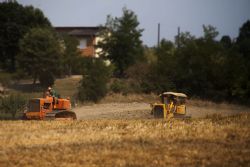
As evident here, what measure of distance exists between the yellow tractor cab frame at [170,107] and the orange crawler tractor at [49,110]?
256 inches

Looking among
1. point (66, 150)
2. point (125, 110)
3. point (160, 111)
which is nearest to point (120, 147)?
point (66, 150)

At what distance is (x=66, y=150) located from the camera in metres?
12.6

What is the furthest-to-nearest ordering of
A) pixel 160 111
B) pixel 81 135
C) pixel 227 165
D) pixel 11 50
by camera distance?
pixel 11 50
pixel 160 111
pixel 81 135
pixel 227 165

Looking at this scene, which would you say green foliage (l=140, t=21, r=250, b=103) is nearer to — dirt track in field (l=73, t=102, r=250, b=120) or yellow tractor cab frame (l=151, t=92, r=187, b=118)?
Result: dirt track in field (l=73, t=102, r=250, b=120)

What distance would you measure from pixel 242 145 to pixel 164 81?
41.5 m

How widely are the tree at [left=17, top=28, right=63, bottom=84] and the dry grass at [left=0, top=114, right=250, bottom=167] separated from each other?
37344mm

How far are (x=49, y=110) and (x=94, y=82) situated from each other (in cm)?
2167

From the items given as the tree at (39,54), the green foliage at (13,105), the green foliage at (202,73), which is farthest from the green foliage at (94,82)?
the green foliage at (13,105)

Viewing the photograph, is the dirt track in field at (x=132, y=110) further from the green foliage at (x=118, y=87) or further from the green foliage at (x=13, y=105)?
the green foliage at (x=13, y=105)

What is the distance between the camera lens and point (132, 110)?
139 ft

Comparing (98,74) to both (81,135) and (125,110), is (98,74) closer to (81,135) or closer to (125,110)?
(125,110)

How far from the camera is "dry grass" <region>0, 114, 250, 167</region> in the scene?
1144cm

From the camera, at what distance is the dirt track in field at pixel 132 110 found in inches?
1519

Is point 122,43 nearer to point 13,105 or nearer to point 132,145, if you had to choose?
point 13,105
